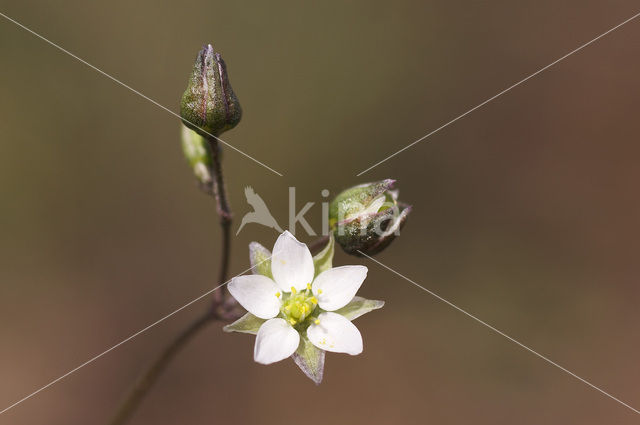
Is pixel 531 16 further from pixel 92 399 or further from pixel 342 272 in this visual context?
pixel 92 399

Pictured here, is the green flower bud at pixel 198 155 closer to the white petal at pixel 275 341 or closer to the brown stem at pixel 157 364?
the brown stem at pixel 157 364

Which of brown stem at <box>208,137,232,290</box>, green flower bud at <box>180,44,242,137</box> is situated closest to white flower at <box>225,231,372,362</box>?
brown stem at <box>208,137,232,290</box>

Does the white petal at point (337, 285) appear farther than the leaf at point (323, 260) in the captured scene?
No

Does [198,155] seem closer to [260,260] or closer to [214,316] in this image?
[260,260]

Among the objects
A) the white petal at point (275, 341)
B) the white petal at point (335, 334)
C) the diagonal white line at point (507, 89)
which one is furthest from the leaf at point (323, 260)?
the diagonal white line at point (507, 89)

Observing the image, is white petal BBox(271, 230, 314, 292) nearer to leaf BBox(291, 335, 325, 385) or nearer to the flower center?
the flower center

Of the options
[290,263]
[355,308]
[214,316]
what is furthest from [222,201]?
[355,308]

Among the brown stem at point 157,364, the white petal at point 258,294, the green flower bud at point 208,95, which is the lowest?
the brown stem at point 157,364
